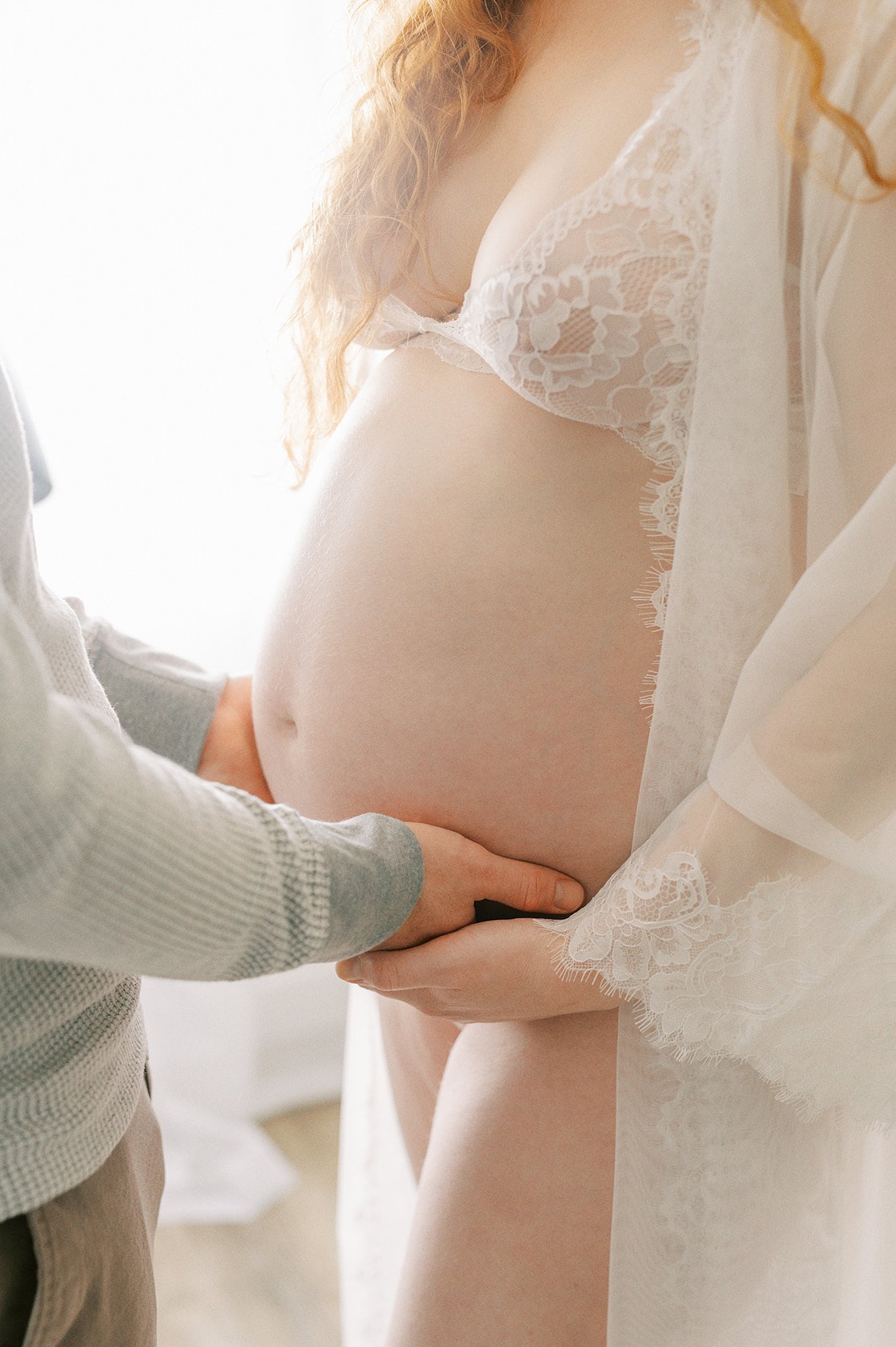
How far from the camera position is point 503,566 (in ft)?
2.43

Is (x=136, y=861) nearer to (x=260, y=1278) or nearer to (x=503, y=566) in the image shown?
(x=503, y=566)

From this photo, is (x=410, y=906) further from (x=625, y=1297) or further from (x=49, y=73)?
(x=49, y=73)

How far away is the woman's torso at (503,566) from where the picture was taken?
72 cm

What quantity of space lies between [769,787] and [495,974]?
21 cm

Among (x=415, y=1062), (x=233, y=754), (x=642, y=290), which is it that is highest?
(x=642, y=290)

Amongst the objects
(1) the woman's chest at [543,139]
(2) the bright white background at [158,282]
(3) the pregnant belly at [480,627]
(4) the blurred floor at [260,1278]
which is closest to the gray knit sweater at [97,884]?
(3) the pregnant belly at [480,627]

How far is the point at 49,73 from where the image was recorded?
127cm

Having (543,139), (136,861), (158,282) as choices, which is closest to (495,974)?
(136,861)

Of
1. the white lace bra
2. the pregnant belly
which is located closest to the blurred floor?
the pregnant belly

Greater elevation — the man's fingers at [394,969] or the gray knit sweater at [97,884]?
the gray knit sweater at [97,884]

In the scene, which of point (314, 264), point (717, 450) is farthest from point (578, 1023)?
point (314, 264)

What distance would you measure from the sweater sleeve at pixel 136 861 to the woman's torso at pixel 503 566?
7.2 inches

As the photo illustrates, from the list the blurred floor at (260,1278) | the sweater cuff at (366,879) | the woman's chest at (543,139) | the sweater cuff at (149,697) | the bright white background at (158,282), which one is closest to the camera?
the sweater cuff at (366,879)

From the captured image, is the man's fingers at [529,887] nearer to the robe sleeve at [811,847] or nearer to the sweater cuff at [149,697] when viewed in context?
the robe sleeve at [811,847]
